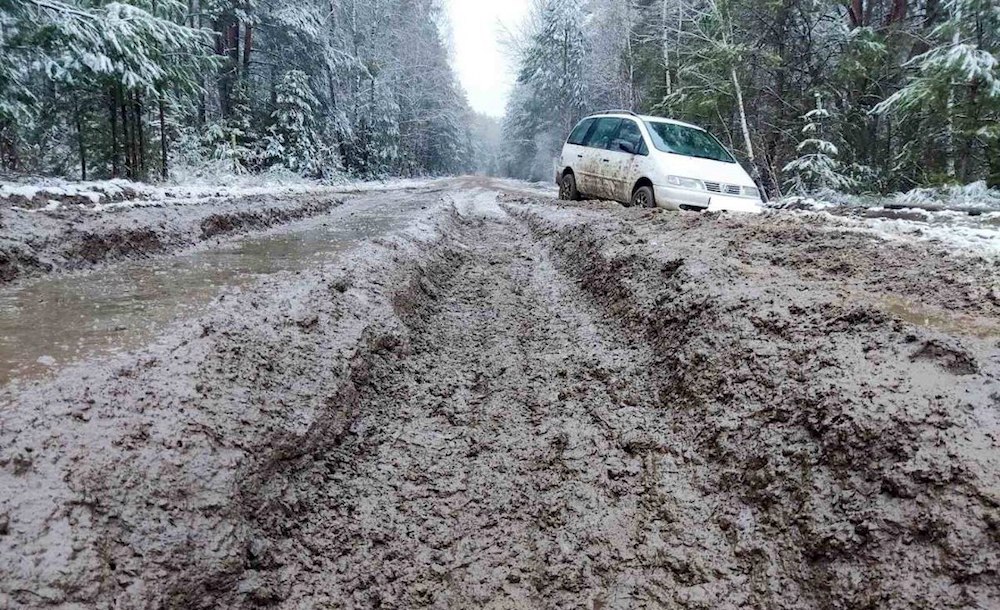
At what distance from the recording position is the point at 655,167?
7133 millimetres

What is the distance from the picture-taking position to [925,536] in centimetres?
139

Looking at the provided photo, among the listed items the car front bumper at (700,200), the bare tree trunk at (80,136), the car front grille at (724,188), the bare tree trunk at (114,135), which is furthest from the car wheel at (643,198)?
the bare tree trunk at (80,136)

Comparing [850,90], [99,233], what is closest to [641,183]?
[99,233]

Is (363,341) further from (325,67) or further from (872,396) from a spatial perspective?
(325,67)

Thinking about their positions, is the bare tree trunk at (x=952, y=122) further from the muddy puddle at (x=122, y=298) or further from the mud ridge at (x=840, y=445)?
the muddy puddle at (x=122, y=298)

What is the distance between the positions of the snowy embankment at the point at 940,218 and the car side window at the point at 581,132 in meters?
3.40

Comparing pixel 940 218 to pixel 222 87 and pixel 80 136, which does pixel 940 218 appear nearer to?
pixel 80 136

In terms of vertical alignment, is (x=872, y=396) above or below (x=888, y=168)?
below

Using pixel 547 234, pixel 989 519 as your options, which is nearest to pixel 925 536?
pixel 989 519

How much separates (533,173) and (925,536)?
42.5 meters

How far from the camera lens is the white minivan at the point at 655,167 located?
22.8ft

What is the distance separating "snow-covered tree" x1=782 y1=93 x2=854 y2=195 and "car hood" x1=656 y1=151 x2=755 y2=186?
10.9ft

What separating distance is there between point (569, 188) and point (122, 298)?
7915mm

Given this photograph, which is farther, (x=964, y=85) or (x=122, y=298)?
(x=964, y=85)
